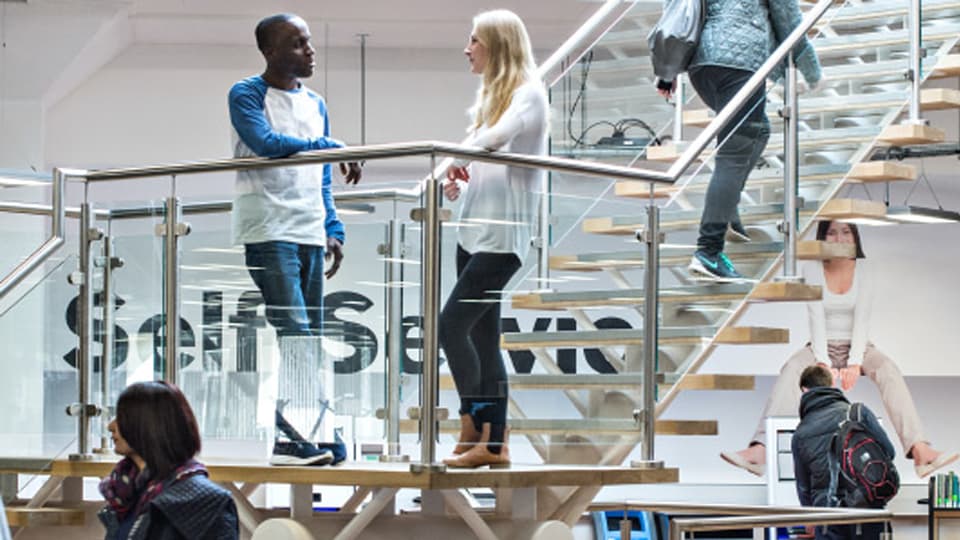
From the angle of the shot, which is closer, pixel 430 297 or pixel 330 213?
pixel 430 297

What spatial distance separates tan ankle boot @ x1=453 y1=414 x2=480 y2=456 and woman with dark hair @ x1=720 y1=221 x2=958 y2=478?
879cm

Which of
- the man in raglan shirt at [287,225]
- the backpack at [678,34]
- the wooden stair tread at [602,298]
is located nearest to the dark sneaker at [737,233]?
the wooden stair tread at [602,298]

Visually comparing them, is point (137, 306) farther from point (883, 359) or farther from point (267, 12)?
point (883, 359)

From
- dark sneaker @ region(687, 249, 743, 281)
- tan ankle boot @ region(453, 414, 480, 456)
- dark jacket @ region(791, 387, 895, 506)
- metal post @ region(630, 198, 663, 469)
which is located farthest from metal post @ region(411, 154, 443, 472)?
dark jacket @ region(791, 387, 895, 506)

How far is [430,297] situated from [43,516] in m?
1.71

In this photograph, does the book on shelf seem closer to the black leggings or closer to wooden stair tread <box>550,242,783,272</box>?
wooden stair tread <box>550,242,783,272</box>

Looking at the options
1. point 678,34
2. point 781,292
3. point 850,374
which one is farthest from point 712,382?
point 850,374

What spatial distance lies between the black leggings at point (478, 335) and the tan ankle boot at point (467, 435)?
16 millimetres

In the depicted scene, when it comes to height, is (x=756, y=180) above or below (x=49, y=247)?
above

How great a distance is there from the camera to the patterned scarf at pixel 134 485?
141 inches

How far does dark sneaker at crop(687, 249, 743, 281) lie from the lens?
611cm

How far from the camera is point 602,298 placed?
5.57m

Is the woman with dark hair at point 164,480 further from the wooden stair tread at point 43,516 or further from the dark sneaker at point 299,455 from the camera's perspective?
the wooden stair tread at point 43,516

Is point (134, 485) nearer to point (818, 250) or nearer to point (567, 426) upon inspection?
point (567, 426)
